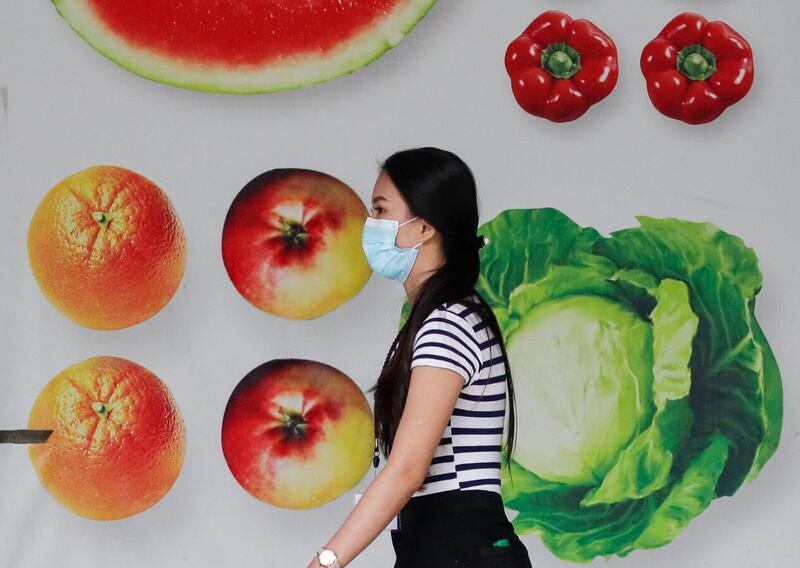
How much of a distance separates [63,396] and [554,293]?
1.00 m

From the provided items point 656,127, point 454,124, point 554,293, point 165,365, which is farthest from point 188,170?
point 656,127

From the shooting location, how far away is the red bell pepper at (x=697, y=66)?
214 cm

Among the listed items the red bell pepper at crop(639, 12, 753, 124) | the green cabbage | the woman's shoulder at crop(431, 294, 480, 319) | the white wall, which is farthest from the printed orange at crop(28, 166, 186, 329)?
the red bell pepper at crop(639, 12, 753, 124)

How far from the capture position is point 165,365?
2174mm

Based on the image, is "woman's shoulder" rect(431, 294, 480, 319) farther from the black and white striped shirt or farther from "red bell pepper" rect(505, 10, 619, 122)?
"red bell pepper" rect(505, 10, 619, 122)

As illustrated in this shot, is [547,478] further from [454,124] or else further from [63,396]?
[63,396]

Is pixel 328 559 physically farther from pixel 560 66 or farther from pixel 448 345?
pixel 560 66

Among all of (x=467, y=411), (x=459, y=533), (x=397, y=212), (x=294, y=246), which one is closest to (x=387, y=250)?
(x=397, y=212)

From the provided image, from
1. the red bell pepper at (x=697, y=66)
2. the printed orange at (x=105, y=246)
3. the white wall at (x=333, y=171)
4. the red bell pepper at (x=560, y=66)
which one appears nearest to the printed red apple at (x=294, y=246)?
the white wall at (x=333, y=171)

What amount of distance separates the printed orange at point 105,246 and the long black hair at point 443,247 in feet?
2.47

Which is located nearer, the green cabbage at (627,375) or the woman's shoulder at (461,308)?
the woman's shoulder at (461,308)

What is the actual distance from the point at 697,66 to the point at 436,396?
1.10 meters

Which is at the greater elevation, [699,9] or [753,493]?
[699,9]

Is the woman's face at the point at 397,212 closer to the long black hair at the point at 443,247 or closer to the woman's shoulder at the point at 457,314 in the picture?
the long black hair at the point at 443,247
